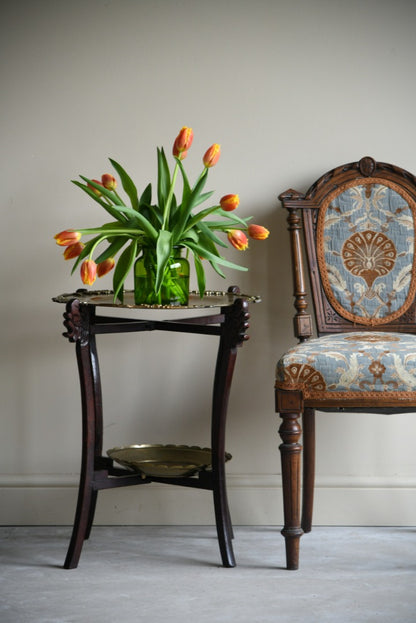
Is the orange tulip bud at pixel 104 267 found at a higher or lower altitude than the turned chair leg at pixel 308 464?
higher

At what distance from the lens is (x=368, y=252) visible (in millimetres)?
2318

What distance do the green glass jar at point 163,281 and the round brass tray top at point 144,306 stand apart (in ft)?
0.12

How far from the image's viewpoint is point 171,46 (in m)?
2.49

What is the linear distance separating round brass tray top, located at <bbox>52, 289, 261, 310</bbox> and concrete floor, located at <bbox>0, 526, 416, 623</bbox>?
0.70m

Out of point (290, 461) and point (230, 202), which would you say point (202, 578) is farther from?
point (230, 202)

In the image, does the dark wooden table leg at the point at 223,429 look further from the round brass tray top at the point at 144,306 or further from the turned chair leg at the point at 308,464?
the turned chair leg at the point at 308,464

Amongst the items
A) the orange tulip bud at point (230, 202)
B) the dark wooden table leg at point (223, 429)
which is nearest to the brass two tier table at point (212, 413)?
the dark wooden table leg at point (223, 429)

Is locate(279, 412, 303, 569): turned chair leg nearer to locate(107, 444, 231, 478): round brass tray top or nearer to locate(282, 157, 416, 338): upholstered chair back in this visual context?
locate(107, 444, 231, 478): round brass tray top

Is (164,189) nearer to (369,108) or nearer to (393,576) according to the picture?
(369,108)

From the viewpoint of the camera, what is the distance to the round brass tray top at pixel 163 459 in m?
2.05

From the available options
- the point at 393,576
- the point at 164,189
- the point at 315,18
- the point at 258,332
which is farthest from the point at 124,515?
the point at 315,18

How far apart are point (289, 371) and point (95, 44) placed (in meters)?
1.31

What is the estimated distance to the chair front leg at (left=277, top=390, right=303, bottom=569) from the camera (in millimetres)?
1938

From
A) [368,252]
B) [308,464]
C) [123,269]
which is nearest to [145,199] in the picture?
[123,269]
